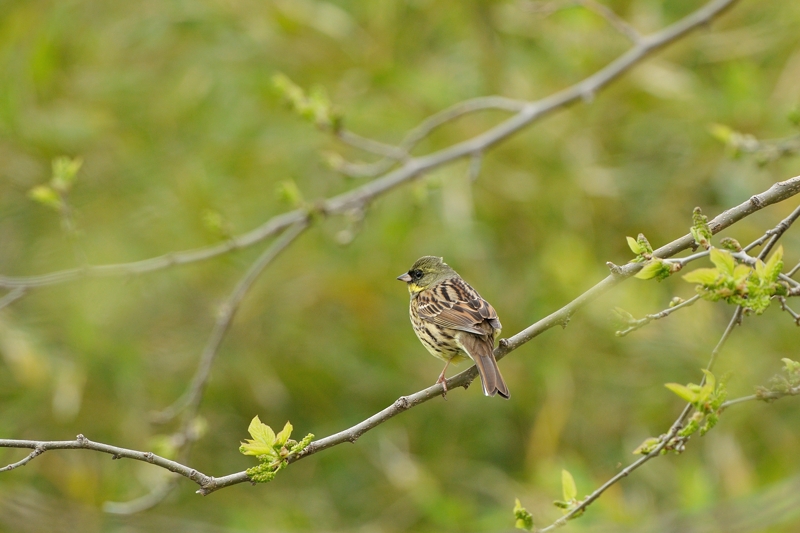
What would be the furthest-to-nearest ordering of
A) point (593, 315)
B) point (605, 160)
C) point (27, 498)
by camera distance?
point (605, 160)
point (593, 315)
point (27, 498)

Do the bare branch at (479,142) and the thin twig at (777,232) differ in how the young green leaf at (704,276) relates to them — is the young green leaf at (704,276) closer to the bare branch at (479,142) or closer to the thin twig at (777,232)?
the thin twig at (777,232)

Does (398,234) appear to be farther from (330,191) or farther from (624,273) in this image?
(624,273)

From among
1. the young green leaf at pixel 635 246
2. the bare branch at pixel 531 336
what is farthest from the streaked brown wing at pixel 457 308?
the young green leaf at pixel 635 246

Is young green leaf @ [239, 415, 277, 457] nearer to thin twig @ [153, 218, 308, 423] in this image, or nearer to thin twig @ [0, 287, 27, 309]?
thin twig @ [153, 218, 308, 423]

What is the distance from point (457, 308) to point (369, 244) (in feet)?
9.55

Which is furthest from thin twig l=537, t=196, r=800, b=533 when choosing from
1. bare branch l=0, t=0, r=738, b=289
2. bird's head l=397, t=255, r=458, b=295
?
bare branch l=0, t=0, r=738, b=289

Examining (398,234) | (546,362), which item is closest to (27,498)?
(398,234)

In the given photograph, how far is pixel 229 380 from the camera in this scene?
5973 mm

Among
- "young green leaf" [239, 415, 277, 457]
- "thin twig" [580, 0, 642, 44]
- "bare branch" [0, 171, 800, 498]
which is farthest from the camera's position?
"thin twig" [580, 0, 642, 44]

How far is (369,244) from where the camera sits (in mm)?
6219

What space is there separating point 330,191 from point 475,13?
1680 millimetres

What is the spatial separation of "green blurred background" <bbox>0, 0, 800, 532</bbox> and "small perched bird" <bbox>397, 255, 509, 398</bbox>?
5.19 ft

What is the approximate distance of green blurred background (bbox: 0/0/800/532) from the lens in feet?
18.0

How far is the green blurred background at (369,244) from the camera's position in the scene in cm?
549
